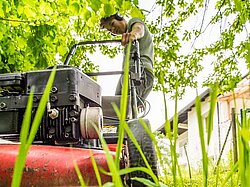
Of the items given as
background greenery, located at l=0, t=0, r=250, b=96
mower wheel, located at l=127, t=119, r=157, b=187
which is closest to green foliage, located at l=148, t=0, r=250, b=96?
background greenery, located at l=0, t=0, r=250, b=96

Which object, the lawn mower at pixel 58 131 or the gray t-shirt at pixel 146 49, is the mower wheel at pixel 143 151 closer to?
A: the lawn mower at pixel 58 131

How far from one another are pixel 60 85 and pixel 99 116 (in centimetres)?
20

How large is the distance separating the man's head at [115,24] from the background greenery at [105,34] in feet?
0.38

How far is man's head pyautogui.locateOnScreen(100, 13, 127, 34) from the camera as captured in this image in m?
3.58

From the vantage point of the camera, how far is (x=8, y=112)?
6.43 feet

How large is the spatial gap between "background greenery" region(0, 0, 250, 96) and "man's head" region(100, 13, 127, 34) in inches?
4.6

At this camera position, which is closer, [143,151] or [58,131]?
[143,151]

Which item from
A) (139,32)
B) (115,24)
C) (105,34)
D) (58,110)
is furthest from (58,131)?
(105,34)

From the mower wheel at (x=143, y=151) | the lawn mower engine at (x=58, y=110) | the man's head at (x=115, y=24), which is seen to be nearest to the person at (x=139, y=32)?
the man's head at (x=115, y=24)

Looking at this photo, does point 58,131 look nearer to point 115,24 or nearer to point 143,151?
point 143,151

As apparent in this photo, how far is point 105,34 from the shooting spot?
25.5ft

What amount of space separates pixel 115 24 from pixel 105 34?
420 centimetres

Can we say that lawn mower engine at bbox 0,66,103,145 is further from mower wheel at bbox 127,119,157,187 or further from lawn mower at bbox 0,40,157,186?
mower wheel at bbox 127,119,157,187

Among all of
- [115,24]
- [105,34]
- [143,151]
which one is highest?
[105,34]
